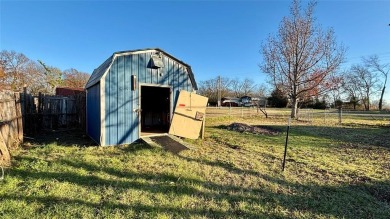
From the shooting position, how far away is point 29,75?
30.5 m

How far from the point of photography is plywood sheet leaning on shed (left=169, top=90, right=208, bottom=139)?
8039 millimetres

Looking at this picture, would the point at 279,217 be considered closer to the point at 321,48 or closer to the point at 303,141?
the point at 303,141

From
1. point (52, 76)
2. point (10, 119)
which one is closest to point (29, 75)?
point (52, 76)

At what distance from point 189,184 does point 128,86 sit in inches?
171

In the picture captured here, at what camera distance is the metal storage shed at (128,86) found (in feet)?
22.3

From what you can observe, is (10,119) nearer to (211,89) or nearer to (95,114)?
(95,114)

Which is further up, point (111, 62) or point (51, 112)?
point (111, 62)

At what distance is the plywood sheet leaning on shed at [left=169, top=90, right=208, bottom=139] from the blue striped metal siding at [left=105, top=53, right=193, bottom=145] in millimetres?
963

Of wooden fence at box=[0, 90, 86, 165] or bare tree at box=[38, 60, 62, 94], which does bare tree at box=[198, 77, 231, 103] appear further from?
wooden fence at box=[0, 90, 86, 165]

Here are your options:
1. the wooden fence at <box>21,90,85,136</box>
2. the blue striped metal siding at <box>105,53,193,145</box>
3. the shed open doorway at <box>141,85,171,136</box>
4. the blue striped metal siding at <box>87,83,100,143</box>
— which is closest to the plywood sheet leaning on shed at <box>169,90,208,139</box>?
the blue striped metal siding at <box>105,53,193,145</box>

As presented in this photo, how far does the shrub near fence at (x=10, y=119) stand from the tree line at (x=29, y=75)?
23.3 m

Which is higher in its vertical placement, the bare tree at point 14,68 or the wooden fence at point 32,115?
the bare tree at point 14,68

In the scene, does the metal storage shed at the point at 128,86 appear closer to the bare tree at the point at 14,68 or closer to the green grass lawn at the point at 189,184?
the green grass lawn at the point at 189,184

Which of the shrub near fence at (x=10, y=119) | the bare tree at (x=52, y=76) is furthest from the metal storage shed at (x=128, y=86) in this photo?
the bare tree at (x=52, y=76)
